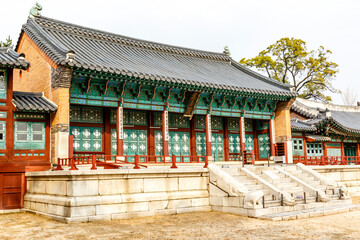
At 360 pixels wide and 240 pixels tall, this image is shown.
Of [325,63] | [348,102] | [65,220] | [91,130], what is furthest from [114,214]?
[348,102]

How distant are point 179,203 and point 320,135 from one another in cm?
1790

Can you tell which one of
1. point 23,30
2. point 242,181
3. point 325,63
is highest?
point 325,63

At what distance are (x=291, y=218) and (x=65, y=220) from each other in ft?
25.1

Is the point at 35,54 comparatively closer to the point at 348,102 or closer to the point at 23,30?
the point at 23,30

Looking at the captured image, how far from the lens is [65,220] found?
42.3ft

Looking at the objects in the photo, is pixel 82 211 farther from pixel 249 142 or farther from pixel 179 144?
pixel 249 142

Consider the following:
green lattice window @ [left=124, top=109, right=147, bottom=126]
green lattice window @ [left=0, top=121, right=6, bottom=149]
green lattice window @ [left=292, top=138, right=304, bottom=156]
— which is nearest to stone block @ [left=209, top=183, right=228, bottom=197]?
green lattice window @ [left=124, top=109, right=147, bottom=126]

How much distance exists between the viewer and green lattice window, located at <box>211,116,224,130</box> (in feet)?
82.0

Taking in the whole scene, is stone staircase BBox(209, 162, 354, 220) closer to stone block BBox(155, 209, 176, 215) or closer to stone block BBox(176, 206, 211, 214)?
stone block BBox(176, 206, 211, 214)

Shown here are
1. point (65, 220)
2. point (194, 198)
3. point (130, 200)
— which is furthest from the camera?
point (194, 198)

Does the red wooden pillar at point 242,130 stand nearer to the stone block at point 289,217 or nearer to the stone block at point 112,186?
the stone block at point 289,217

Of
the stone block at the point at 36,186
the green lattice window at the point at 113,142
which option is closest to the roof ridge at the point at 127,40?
the green lattice window at the point at 113,142

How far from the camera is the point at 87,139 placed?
65.2ft

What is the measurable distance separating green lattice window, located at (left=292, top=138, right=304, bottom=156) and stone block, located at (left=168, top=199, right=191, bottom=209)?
14824mm
